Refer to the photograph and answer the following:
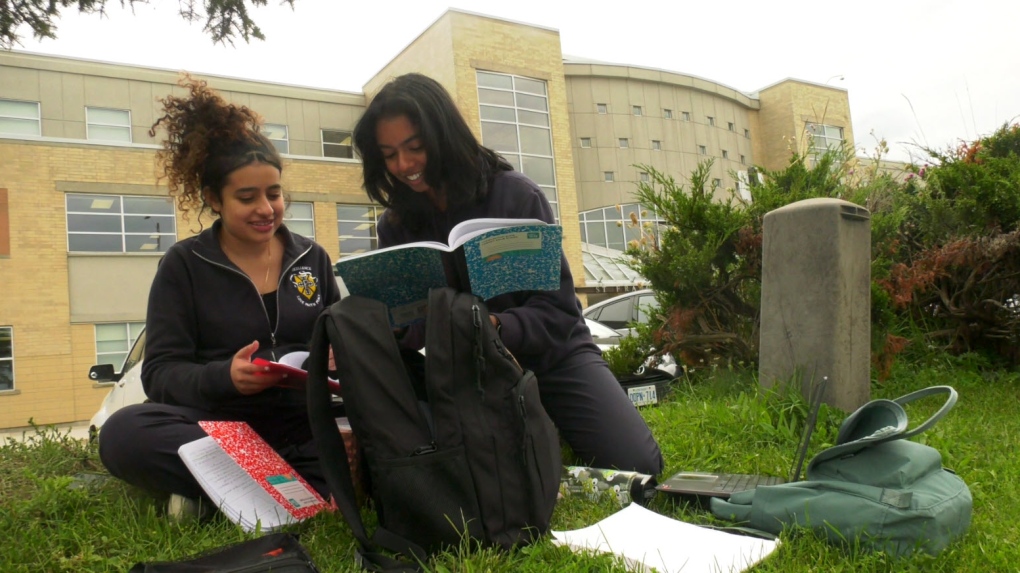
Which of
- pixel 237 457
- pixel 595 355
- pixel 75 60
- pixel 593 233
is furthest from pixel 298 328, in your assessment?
pixel 593 233

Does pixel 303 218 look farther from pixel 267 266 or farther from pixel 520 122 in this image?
pixel 267 266

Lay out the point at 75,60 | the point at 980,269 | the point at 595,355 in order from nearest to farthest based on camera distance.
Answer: the point at 595,355 < the point at 980,269 < the point at 75,60

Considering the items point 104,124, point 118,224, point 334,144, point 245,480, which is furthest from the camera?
point 334,144

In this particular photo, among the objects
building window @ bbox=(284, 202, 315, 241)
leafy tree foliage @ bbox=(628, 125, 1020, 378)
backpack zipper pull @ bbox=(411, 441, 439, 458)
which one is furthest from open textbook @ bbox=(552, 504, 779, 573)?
building window @ bbox=(284, 202, 315, 241)

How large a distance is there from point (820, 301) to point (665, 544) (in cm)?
228

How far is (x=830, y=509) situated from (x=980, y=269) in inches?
159

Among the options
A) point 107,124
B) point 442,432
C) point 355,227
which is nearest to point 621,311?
point 442,432

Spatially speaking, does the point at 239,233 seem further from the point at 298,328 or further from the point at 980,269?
the point at 980,269

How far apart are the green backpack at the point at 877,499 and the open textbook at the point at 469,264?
97 cm

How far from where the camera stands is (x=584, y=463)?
3.38 m

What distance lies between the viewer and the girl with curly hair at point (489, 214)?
2949 mm

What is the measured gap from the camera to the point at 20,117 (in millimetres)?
23703

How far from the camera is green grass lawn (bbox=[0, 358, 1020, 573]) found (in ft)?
6.86

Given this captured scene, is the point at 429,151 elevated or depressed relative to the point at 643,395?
elevated
